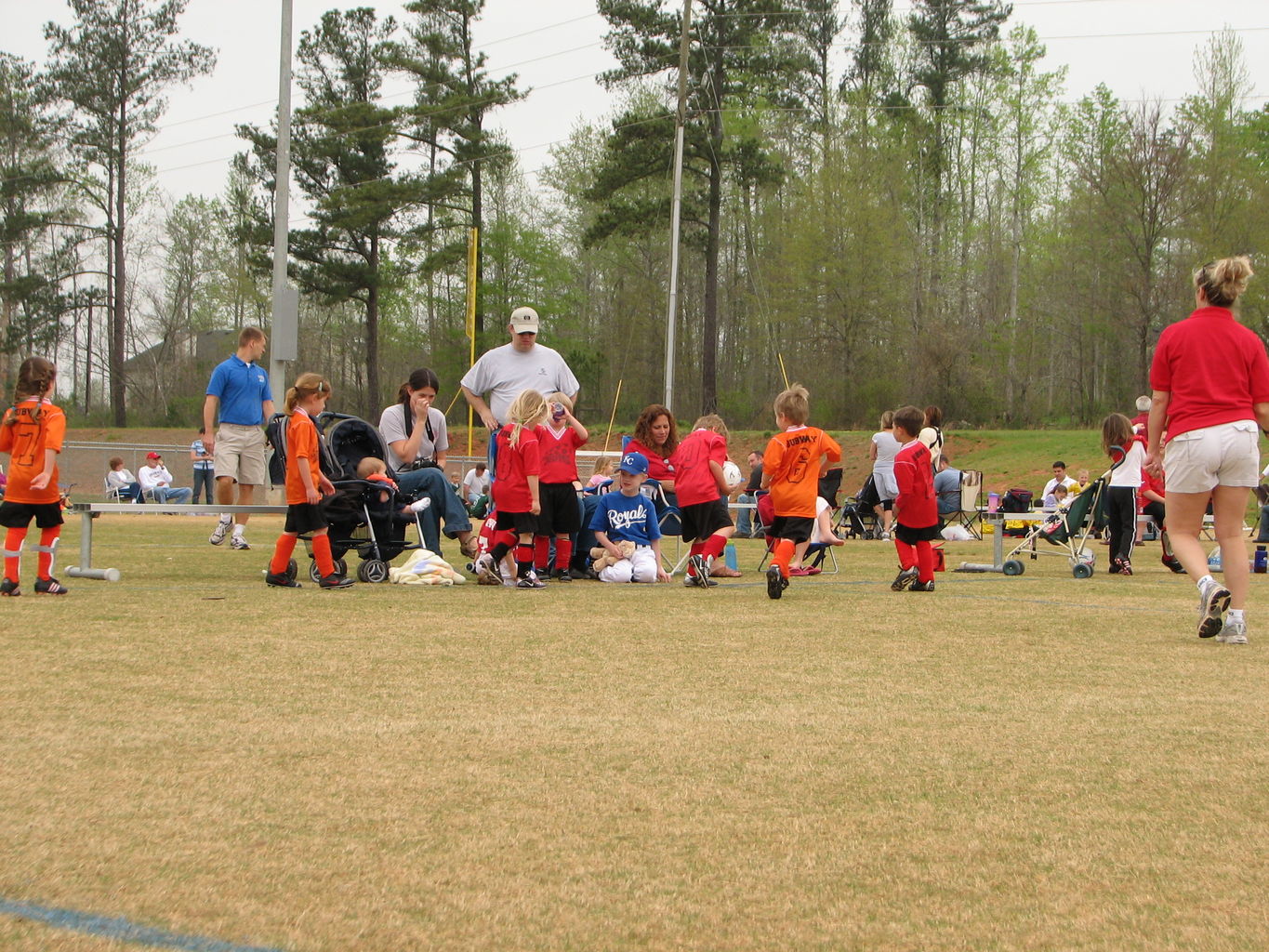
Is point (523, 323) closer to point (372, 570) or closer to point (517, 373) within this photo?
point (517, 373)

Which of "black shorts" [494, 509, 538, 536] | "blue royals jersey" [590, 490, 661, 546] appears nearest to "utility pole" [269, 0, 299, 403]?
"blue royals jersey" [590, 490, 661, 546]

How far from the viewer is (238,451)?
12.6 m

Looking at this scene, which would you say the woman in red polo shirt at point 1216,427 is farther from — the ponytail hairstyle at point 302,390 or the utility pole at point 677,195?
the utility pole at point 677,195

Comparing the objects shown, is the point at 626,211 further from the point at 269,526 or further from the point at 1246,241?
the point at 269,526

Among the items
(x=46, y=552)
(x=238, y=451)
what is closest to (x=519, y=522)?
(x=46, y=552)

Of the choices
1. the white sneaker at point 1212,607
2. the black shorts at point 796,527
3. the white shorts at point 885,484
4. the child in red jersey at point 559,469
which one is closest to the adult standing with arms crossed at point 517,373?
the child in red jersey at point 559,469

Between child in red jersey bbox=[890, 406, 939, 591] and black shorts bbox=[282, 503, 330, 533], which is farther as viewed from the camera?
child in red jersey bbox=[890, 406, 939, 591]

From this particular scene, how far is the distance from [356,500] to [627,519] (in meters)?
2.16

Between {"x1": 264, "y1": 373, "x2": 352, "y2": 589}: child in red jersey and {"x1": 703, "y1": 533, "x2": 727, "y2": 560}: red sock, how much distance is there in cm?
264

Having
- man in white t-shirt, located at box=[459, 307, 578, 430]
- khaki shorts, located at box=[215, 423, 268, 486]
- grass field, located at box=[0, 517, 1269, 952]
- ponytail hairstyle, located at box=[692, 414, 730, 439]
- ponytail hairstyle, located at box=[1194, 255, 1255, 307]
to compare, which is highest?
ponytail hairstyle, located at box=[1194, 255, 1255, 307]

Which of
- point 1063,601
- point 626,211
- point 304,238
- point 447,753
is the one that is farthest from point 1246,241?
point 447,753

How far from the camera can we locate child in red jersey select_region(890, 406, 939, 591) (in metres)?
9.94

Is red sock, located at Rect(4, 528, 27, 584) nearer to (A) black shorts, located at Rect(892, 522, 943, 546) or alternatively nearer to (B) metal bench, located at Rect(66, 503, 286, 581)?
(B) metal bench, located at Rect(66, 503, 286, 581)

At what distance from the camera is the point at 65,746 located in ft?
13.5
